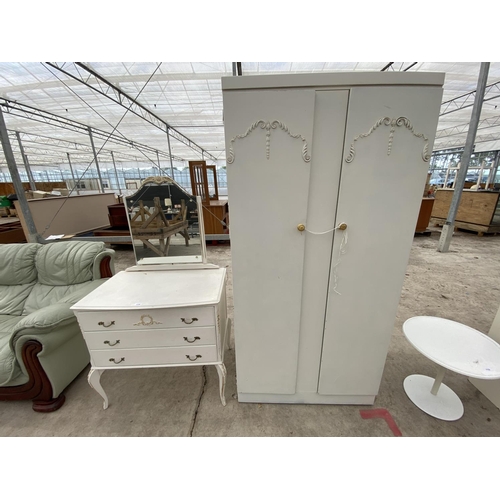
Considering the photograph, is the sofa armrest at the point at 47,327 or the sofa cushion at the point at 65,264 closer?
the sofa armrest at the point at 47,327

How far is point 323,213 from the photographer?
1.12m

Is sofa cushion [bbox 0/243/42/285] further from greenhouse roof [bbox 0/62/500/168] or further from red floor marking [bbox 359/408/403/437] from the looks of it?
red floor marking [bbox 359/408/403/437]

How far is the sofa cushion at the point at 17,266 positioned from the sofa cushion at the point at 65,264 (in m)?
0.07

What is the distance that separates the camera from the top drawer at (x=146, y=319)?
1.24m

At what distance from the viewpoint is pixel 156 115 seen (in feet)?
21.0

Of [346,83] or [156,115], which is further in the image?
[156,115]

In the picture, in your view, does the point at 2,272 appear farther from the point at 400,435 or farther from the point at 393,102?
the point at 400,435

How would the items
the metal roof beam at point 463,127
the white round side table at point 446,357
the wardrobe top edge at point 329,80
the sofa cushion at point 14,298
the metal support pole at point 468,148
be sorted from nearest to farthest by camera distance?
1. the wardrobe top edge at point 329,80
2. the white round side table at point 446,357
3. the sofa cushion at point 14,298
4. the metal support pole at point 468,148
5. the metal roof beam at point 463,127

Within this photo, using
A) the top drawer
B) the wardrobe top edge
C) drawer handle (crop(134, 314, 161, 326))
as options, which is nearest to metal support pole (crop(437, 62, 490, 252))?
the wardrobe top edge

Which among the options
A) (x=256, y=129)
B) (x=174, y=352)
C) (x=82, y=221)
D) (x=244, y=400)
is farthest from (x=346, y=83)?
(x=82, y=221)

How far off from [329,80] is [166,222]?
4.35 ft

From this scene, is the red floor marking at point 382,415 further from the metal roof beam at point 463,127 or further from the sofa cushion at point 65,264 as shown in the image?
the metal roof beam at point 463,127

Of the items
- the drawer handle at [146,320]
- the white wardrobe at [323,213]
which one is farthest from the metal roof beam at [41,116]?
the white wardrobe at [323,213]

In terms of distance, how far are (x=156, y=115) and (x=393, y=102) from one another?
727 centimetres
